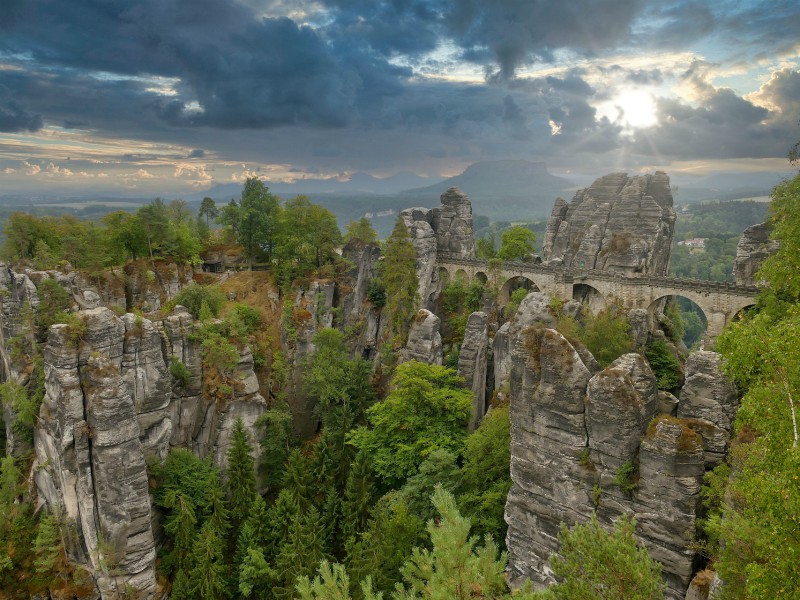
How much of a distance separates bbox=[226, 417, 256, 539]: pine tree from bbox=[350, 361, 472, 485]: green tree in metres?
7.71

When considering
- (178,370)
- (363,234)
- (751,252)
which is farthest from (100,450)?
(751,252)

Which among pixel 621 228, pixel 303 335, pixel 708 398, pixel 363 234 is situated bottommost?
pixel 303 335

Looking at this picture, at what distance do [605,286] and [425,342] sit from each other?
1881cm

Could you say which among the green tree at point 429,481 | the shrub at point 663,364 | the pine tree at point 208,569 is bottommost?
the pine tree at point 208,569

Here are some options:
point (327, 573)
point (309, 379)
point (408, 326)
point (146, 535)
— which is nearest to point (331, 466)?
point (309, 379)

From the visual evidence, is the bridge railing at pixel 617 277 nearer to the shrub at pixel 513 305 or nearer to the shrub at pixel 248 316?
the shrub at pixel 513 305

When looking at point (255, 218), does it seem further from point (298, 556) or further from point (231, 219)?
point (298, 556)

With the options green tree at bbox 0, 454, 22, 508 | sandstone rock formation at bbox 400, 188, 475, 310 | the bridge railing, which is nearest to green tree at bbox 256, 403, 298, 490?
green tree at bbox 0, 454, 22, 508

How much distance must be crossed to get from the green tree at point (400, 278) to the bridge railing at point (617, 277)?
11200 mm

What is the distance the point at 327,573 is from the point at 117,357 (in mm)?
24269

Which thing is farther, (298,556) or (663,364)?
(663,364)

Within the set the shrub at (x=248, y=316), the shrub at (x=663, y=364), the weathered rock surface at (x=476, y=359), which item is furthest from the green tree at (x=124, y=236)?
the shrub at (x=663, y=364)

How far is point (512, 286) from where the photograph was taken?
177 feet

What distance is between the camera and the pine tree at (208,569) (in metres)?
27.9
